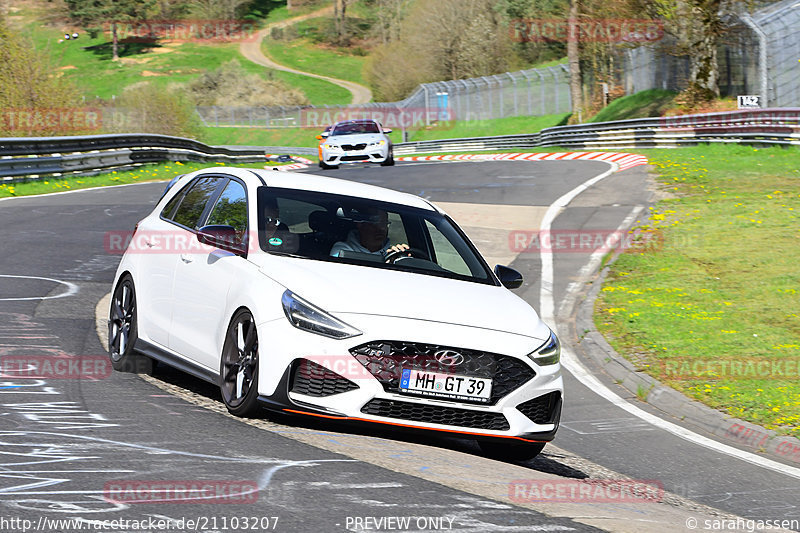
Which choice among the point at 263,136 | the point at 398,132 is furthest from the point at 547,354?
the point at 263,136

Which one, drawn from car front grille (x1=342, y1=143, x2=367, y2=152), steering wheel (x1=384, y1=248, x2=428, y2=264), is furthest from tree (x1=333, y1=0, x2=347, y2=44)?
steering wheel (x1=384, y1=248, x2=428, y2=264)

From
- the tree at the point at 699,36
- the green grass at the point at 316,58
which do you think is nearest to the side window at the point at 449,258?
the tree at the point at 699,36

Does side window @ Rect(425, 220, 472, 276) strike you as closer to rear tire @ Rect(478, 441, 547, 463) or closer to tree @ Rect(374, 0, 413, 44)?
rear tire @ Rect(478, 441, 547, 463)

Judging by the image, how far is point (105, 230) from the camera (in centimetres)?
1825

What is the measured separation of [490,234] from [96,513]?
15.4 m

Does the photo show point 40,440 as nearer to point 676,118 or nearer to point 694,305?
point 694,305

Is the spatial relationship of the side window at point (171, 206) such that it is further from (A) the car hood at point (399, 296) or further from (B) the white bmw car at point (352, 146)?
(B) the white bmw car at point (352, 146)

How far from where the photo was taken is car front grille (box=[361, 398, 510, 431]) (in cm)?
636

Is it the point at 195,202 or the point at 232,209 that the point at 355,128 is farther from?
the point at 232,209

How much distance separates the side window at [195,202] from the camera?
8289 millimetres

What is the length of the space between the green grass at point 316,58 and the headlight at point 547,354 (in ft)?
416

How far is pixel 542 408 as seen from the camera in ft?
22.6

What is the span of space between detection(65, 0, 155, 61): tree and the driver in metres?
136

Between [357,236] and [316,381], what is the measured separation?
1.56 m
